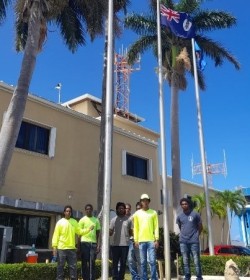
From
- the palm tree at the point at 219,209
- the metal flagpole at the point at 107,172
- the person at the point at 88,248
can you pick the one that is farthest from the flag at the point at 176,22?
the palm tree at the point at 219,209

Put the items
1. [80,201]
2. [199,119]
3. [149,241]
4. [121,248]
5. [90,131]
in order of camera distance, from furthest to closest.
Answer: [90,131] < [80,201] < [199,119] < [121,248] < [149,241]

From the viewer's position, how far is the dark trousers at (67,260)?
9305 millimetres

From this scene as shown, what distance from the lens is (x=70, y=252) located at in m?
9.47

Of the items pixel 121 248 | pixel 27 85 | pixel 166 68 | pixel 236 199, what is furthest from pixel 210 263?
pixel 236 199

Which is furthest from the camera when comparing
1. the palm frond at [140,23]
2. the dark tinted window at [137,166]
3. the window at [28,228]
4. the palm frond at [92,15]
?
the palm frond at [140,23]

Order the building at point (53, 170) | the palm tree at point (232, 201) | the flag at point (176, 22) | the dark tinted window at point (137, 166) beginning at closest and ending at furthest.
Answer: the flag at point (176, 22)
the building at point (53, 170)
the dark tinted window at point (137, 166)
the palm tree at point (232, 201)

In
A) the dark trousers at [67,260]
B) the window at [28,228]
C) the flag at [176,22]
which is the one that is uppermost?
the flag at [176,22]

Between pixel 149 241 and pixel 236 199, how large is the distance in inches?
1225

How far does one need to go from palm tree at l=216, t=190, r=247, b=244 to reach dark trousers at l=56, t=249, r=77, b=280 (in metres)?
28.5

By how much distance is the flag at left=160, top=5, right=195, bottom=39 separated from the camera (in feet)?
53.1

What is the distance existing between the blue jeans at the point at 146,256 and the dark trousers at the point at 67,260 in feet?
6.34

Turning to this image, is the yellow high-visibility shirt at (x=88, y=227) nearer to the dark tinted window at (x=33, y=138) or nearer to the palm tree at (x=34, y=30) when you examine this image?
the palm tree at (x=34, y=30)

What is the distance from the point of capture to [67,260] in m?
9.51

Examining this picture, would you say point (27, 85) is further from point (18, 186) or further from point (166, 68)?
point (166, 68)
